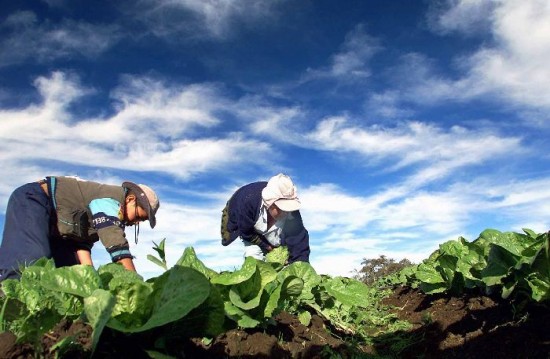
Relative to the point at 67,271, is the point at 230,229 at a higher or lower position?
higher

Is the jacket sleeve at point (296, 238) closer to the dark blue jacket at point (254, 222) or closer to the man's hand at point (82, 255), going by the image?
Result: the dark blue jacket at point (254, 222)

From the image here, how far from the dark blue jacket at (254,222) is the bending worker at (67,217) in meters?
1.55

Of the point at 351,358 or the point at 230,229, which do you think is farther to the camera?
the point at 230,229

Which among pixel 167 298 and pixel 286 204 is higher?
pixel 286 204

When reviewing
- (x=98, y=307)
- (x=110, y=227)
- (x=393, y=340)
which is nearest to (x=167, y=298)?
(x=98, y=307)

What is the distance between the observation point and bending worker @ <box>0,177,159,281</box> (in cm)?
510

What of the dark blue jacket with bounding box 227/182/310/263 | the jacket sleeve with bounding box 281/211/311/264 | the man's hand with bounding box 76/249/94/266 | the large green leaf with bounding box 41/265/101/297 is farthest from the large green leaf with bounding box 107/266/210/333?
the jacket sleeve with bounding box 281/211/311/264

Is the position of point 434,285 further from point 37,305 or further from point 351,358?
point 37,305

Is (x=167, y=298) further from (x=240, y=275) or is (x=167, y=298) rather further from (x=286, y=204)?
(x=286, y=204)

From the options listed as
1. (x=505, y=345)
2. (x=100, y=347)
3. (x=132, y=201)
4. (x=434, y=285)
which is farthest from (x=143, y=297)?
(x=434, y=285)

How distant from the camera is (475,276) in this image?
17.1 feet

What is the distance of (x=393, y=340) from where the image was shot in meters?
4.89

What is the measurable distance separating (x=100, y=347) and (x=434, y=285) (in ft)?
15.1

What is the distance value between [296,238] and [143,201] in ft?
7.88
